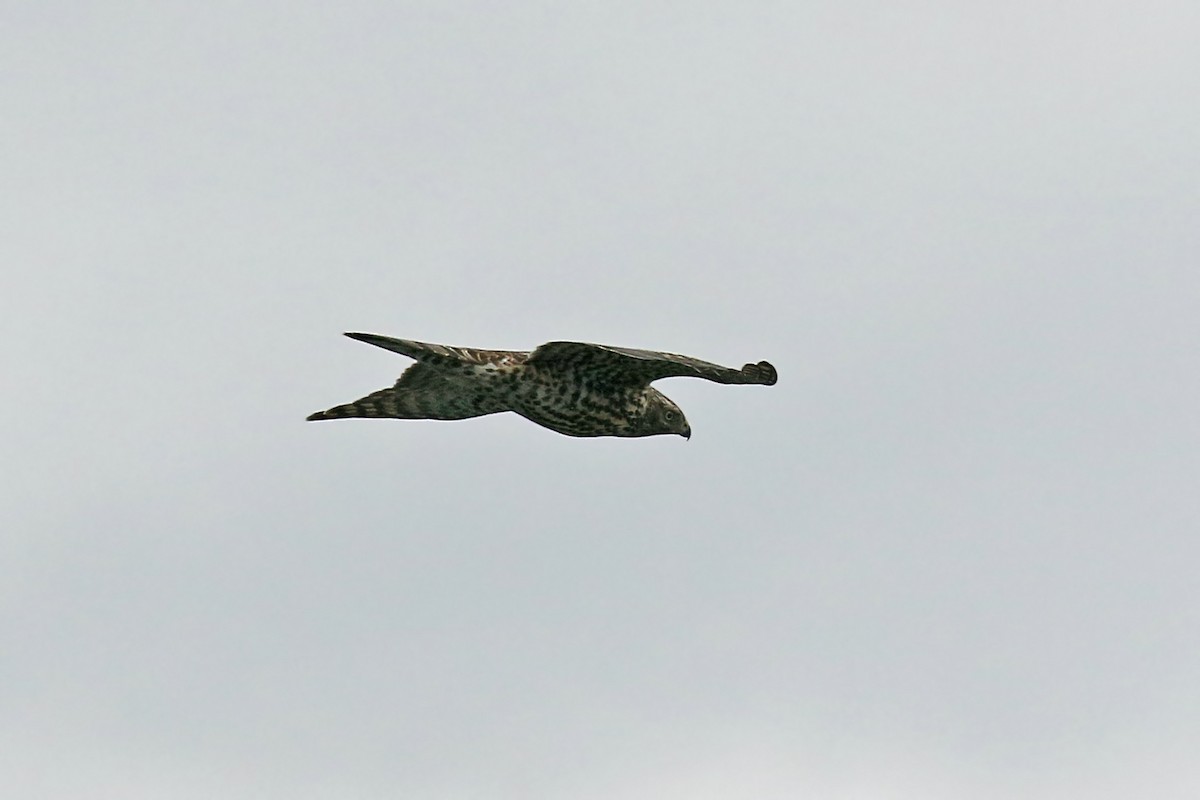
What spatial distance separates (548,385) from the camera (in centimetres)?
2723

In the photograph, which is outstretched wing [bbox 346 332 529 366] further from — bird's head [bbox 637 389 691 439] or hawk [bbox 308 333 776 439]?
bird's head [bbox 637 389 691 439]

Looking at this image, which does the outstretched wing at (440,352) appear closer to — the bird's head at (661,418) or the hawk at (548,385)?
the hawk at (548,385)

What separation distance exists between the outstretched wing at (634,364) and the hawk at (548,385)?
13 mm

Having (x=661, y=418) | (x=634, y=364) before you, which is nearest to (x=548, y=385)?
(x=634, y=364)

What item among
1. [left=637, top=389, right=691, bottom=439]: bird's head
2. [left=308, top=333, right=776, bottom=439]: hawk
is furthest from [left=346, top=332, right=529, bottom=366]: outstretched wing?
[left=637, top=389, right=691, bottom=439]: bird's head

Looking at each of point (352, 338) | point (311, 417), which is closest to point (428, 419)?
point (311, 417)

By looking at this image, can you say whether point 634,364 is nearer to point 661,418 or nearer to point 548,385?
point 548,385

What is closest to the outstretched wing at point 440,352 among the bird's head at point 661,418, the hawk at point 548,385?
the hawk at point 548,385

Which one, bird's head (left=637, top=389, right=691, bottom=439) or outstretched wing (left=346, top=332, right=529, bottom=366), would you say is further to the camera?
bird's head (left=637, top=389, right=691, bottom=439)

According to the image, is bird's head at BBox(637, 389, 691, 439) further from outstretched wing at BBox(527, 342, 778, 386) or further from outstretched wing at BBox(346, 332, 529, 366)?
outstretched wing at BBox(346, 332, 529, 366)

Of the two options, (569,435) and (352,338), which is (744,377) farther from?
(352,338)

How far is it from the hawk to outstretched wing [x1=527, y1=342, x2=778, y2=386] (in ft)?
0.04

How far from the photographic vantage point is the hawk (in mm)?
26453

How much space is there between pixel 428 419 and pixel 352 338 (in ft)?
11.1
